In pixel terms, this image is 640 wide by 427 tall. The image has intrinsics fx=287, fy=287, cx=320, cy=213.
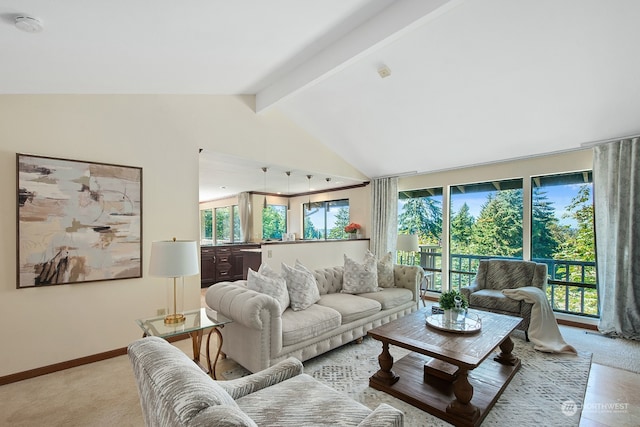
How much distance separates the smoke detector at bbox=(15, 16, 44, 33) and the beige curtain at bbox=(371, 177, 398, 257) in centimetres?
521

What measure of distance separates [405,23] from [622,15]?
1.67m

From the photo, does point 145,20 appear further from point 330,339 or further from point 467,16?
point 330,339

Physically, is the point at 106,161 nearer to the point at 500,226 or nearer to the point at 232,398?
the point at 232,398

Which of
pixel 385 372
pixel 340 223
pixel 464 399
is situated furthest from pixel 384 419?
pixel 340 223

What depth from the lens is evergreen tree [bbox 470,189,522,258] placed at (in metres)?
4.55

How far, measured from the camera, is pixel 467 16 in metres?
2.49

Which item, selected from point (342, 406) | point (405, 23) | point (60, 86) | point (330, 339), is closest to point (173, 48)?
point (60, 86)

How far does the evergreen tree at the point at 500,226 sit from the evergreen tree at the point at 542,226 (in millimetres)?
180

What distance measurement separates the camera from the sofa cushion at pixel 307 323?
2568 mm

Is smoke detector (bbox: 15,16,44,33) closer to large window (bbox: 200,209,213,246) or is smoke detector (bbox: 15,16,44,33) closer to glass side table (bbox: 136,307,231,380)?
glass side table (bbox: 136,307,231,380)

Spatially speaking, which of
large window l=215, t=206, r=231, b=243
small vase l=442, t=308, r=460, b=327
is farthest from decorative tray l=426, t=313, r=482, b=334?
large window l=215, t=206, r=231, b=243

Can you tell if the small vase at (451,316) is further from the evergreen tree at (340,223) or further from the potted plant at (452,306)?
the evergreen tree at (340,223)

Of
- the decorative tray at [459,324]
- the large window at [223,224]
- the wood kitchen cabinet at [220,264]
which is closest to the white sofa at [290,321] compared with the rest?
the decorative tray at [459,324]

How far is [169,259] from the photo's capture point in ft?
7.14
